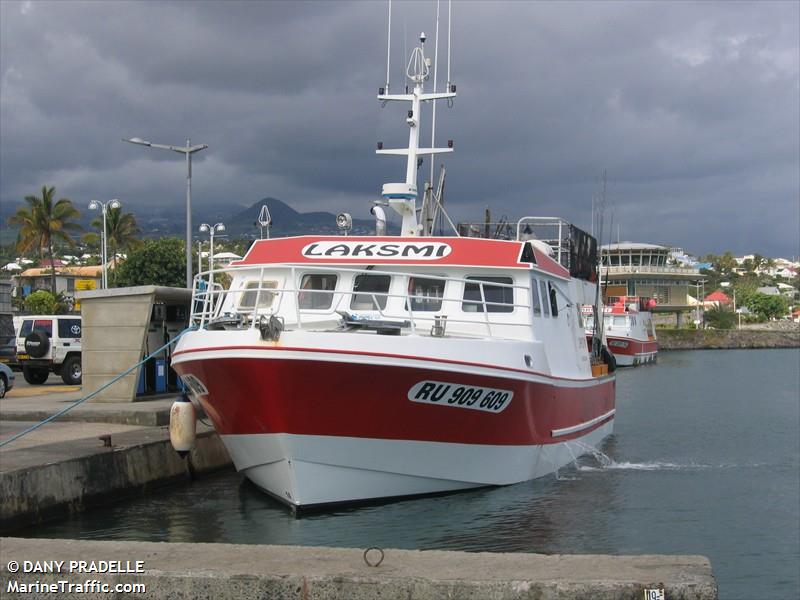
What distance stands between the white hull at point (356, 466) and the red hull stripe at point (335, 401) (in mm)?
157

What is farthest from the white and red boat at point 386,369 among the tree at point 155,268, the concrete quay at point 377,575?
the tree at point 155,268

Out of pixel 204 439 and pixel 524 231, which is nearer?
pixel 204 439

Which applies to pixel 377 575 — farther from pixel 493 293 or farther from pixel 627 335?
pixel 627 335

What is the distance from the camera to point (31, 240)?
66625 millimetres

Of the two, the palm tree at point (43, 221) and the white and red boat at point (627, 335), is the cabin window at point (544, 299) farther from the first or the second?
the palm tree at point (43, 221)

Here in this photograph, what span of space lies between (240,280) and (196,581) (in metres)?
9.33

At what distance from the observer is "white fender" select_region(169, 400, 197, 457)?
12789 mm

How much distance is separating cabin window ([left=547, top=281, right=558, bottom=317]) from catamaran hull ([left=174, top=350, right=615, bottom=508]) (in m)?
2.33

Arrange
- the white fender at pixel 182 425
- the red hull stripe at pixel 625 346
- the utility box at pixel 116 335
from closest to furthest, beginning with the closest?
1. the white fender at pixel 182 425
2. the utility box at pixel 116 335
3. the red hull stripe at pixel 625 346

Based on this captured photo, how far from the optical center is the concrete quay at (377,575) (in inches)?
220

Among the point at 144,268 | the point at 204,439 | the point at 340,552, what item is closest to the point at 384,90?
the point at 204,439

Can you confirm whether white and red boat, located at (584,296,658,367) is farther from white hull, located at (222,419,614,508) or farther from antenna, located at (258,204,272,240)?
white hull, located at (222,419,614,508)

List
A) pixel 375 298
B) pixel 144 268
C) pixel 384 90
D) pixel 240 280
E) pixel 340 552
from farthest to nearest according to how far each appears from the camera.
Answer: pixel 144 268 → pixel 384 90 → pixel 240 280 → pixel 375 298 → pixel 340 552

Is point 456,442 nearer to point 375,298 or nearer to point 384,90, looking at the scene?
point 375,298
